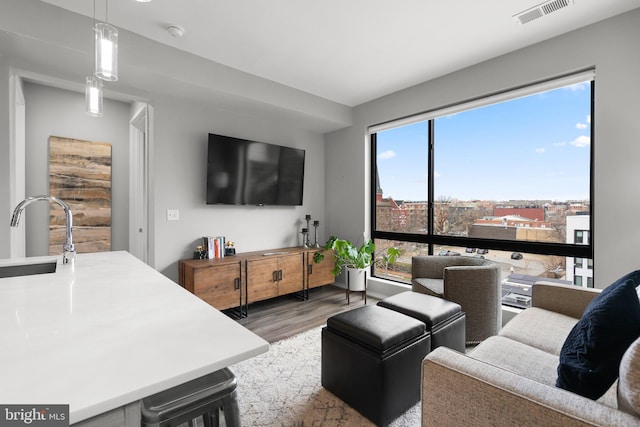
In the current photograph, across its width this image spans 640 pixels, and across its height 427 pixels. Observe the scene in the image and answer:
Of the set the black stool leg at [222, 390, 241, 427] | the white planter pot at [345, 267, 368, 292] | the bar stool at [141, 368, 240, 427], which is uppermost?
the bar stool at [141, 368, 240, 427]

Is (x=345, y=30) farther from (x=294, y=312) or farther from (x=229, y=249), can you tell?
(x=294, y=312)

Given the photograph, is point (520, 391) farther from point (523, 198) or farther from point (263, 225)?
point (263, 225)

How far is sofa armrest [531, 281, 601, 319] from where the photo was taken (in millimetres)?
1949

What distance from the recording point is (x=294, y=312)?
3412mm

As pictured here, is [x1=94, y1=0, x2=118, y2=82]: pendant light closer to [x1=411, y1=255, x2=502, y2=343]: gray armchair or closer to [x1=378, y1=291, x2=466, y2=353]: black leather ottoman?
Result: [x1=378, y1=291, x2=466, y2=353]: black leather ottoman

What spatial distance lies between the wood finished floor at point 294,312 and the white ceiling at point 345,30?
2.68 m

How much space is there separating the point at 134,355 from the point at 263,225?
3334mm

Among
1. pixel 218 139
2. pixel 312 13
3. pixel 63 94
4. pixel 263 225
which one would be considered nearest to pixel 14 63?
pixel 63 94

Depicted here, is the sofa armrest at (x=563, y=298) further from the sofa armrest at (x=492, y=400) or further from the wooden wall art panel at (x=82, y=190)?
the wooden wall art panel at (x=82, y=190)

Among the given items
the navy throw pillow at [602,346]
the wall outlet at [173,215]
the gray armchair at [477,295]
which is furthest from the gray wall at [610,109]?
the wall outlet at [173,215]

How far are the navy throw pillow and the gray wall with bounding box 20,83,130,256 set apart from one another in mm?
4606

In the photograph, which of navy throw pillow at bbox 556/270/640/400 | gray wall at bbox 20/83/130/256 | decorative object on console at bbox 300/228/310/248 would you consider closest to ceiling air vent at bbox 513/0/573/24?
navy throw pillow at bbox 556/270/640/400

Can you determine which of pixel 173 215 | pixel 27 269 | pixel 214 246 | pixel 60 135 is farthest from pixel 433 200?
pixel 60 135

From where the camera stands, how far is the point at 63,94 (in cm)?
349
